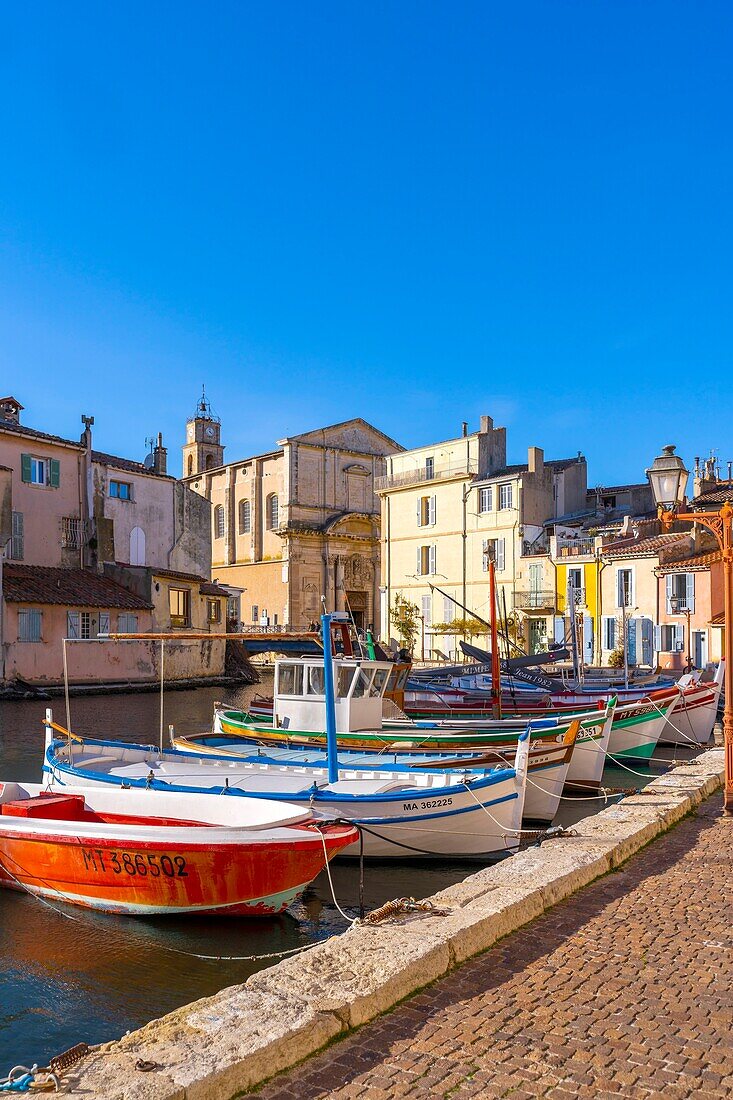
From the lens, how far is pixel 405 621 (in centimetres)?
5409

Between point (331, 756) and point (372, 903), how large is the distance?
8.30ft

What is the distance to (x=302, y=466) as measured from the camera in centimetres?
6769

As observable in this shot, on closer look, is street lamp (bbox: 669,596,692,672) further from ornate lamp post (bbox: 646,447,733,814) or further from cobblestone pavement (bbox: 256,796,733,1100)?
cobblestone pavement (bbox: 256,796,733,1100)

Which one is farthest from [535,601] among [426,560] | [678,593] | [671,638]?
[426,560]

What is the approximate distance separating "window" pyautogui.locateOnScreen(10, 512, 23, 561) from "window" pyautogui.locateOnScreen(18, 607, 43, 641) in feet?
13.4

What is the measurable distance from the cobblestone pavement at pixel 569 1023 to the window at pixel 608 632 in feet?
116

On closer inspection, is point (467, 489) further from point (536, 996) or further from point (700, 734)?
point (536, 996)

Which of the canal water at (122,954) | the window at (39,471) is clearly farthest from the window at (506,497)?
the canal water at (122,954)

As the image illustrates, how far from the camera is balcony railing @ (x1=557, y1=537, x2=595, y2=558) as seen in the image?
43.0 m

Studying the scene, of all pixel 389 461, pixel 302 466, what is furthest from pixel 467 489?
pixel 302 466

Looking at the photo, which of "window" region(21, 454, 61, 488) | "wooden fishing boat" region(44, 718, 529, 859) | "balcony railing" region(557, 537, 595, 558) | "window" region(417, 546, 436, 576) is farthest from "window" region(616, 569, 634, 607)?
"wooden fishing boat" region(44, 718, 529, 859)

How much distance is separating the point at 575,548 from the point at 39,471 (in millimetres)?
25566

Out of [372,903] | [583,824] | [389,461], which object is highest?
[389,461]

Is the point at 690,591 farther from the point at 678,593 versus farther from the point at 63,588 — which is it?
the point at 63,588
